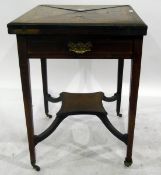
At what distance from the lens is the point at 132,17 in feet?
3.22

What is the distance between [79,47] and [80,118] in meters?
0.65

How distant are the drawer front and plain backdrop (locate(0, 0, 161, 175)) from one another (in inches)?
18.3

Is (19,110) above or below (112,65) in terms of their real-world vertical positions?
below

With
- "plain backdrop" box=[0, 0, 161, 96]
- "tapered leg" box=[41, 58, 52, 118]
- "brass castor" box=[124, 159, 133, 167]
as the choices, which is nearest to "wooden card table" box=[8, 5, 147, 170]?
"brass castor" box=[124, 159, 133, 167]

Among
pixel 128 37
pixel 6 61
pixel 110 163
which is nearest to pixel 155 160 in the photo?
pixel 110 163

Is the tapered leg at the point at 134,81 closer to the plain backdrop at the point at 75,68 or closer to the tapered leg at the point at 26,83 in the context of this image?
the tapered leg at the point at 26,83

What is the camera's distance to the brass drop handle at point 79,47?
909mm

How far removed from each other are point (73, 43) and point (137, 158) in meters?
0.57

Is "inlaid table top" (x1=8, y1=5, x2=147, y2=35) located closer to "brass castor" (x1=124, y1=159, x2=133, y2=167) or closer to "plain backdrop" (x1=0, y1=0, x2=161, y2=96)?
"brass castor" (x1=124, y1=159, x2=133, y2=167)

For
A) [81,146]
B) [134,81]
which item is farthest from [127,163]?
[134,81]

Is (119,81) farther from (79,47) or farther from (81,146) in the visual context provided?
(79,47)

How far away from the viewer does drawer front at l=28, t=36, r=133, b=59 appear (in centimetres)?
90

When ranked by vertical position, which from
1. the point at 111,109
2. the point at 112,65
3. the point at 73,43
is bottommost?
the point at 111,109

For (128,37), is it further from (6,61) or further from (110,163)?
(6,61)
